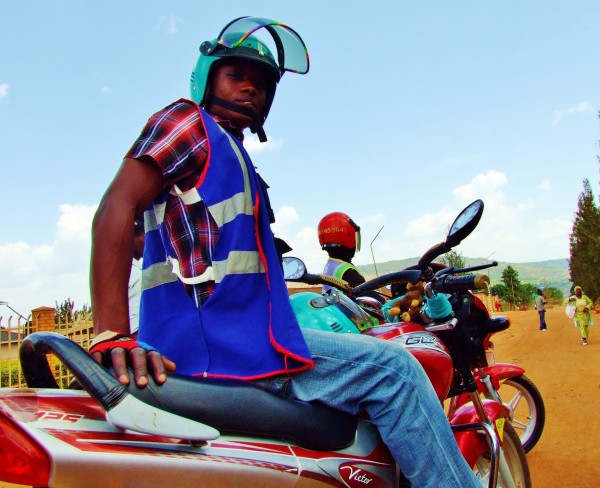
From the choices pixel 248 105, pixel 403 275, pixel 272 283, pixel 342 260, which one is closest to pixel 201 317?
pixel 272 283

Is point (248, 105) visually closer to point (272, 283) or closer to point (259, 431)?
point (272, 283)

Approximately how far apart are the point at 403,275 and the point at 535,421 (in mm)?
3131

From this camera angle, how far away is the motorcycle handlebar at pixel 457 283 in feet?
7.44

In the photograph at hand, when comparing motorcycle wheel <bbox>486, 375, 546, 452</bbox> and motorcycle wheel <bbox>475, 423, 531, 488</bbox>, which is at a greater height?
motorcycle wheel <bbox>475, 423, 531, 488</bbox>

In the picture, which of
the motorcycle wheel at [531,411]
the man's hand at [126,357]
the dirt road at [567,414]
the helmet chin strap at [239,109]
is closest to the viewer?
the man's hand at [126,357]

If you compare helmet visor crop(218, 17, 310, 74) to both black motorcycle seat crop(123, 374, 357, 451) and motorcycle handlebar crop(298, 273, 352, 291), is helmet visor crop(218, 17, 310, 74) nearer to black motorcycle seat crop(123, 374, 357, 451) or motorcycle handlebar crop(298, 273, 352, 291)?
motorcycle handlebar crop(298, 273, 352, 291)

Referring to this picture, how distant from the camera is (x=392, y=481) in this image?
1.81 m

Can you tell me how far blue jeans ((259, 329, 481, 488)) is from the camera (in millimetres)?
1674

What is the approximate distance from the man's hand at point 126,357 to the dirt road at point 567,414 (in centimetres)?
364

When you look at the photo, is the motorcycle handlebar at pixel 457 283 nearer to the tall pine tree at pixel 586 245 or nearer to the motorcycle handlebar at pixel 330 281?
the motorcycle handlebar at pixel 330 281

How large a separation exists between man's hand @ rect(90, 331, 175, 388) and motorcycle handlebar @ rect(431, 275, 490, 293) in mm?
1404

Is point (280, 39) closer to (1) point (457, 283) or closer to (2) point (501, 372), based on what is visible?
(1) point (457, 283)

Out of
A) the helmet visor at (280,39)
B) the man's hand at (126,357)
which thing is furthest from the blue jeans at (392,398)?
the helmet visor at (280,39)

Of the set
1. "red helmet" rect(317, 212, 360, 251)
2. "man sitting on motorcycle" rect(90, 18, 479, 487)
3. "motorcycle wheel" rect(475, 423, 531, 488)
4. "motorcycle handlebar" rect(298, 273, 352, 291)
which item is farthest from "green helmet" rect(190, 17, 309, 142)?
"red helmet" rect(317, 212, 360, 251)
